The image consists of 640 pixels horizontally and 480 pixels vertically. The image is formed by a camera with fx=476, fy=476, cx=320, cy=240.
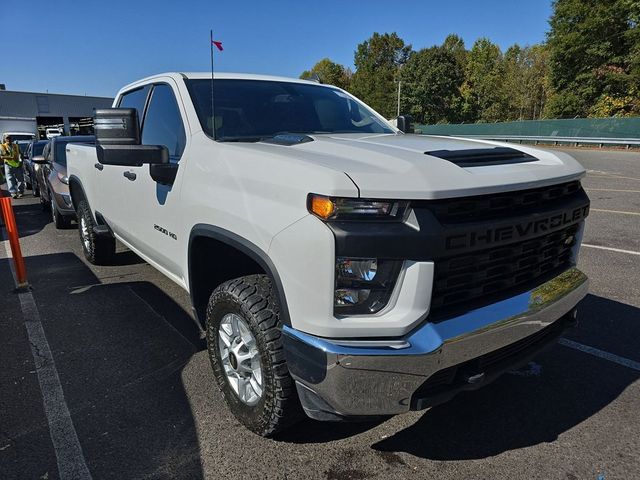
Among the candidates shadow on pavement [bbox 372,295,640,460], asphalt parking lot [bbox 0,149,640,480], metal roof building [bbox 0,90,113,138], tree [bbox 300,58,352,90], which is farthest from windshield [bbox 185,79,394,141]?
tree [bbox 300,58,352,90]

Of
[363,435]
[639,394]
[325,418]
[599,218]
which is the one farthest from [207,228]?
[599,218]

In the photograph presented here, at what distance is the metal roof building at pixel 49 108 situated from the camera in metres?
47.1

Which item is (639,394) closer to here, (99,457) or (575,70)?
(99,457)

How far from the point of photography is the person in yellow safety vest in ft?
42.5

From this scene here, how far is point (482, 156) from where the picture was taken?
7.75ft

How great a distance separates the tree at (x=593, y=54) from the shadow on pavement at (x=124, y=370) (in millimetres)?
39521

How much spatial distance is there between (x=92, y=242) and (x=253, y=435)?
386 cm

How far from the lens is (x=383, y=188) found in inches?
73.4

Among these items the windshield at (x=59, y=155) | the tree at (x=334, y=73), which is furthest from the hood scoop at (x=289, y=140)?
the tree at (x=334, y=73)

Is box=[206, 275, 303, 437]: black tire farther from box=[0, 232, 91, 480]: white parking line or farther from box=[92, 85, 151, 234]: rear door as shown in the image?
box=[92, 85, 151, 234]: rear door

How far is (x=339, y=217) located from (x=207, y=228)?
3.23ft

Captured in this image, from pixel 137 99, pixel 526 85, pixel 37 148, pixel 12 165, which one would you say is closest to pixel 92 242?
pixel 137 99

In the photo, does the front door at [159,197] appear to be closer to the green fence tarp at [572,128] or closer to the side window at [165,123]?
the side window at [165,123]

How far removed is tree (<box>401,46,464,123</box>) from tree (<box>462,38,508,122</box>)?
228cm
